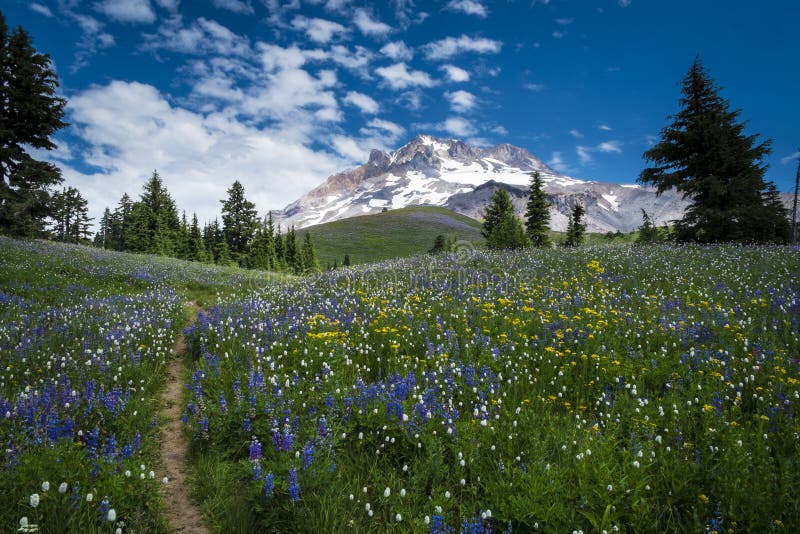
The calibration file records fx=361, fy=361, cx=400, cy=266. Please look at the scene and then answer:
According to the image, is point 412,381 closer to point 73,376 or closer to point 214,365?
point 214,365

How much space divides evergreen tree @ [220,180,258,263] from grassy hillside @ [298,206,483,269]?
39.9m

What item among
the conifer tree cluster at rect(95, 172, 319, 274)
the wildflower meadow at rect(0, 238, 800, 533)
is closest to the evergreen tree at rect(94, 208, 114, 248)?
the conifer tree cluster at rect(95, 172, 319, 274)

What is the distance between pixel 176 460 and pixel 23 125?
110 ft

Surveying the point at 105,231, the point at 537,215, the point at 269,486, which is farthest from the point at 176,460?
the point at 105,231

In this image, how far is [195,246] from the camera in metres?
66.8

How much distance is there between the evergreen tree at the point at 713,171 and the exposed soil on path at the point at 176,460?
25991mm

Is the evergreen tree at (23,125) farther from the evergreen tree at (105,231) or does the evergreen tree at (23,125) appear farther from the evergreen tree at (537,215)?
the evergreen tree at (105,231)

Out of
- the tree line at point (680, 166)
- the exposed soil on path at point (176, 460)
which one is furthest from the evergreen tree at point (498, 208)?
the exposed soil on path at point (176, 460)

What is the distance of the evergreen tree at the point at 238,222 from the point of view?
5397cm

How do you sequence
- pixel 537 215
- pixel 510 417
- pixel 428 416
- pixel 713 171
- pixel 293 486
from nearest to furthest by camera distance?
1. pixel 293 486
2. pixel 428 416
3. pixel 510 417
4. pixel 713 171
5. pixel 537 215

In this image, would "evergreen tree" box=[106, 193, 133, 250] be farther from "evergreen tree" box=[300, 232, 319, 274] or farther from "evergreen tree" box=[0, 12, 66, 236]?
"evergreen tree" box=[0, 12, 66, 236]

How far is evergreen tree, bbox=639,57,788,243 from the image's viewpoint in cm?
2018

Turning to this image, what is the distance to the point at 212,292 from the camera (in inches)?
661

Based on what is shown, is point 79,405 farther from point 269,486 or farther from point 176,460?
point 269,486
